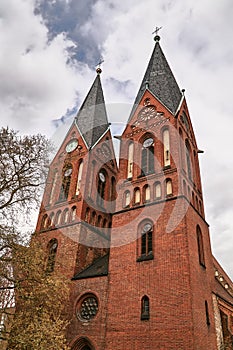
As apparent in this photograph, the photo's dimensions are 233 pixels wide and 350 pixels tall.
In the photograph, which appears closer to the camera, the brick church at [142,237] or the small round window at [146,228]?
the brick church at [142,237]

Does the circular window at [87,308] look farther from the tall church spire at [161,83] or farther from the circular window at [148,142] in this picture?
the tall church spire at [161,83]

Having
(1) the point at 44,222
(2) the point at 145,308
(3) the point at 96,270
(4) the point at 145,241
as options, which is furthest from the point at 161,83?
(2) the point at 145,308

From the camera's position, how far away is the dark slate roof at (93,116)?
1026 inches

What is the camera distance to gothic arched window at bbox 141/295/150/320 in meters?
13.8

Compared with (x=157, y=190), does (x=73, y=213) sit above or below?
above

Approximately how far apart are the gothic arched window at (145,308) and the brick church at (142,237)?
41mm

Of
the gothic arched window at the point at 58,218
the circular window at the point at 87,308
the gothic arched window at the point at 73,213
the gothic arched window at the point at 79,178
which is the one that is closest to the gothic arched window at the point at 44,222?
the gothic arched window at the point at 58,218

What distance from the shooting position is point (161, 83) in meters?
24.0

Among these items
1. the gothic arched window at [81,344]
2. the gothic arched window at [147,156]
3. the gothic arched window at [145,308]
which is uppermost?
the gothic arched window at [147,156]

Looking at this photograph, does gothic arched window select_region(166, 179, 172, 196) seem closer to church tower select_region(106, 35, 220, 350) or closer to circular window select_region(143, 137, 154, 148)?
church tower select_region(106, 35, 220, 350)

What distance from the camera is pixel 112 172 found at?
26.2 meters

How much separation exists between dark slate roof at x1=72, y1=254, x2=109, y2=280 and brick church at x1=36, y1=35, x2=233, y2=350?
0.08 metres

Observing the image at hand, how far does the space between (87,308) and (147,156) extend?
9.20 metres

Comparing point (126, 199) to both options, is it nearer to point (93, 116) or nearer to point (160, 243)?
point (160, 243)
